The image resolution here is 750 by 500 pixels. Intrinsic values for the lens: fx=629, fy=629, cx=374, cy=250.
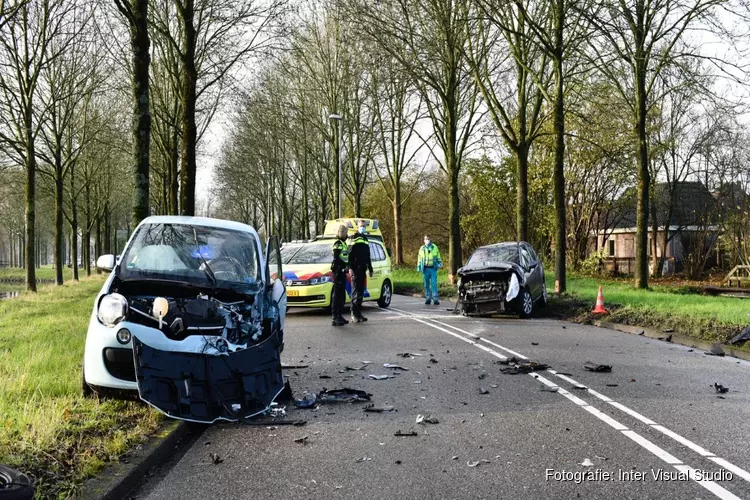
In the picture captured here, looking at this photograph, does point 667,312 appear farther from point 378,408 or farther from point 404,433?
point 404,433

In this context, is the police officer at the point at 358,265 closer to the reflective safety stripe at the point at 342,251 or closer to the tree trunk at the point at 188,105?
the reflective safety stripe at the point at 342,251

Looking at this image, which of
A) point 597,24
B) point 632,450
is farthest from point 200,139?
point 632,450

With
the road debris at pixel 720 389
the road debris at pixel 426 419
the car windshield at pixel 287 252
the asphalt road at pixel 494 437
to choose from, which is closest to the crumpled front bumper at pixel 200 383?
the asphalt road at pixel 494 437

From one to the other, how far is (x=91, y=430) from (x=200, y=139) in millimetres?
27900

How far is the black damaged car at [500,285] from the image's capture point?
1444 cm

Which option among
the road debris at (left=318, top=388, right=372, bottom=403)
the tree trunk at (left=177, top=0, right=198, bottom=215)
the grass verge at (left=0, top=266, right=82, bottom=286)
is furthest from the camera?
the grass verge at (left=0, top=266, right=82, bottom=286)

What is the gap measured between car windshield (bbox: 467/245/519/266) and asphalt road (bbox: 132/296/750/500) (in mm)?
6294

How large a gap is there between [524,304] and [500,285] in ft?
2.84

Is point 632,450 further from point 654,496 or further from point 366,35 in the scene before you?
point 366,35

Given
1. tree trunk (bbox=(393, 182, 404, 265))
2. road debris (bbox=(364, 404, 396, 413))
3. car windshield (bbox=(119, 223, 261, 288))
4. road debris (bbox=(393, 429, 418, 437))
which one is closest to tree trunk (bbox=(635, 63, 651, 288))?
car windshield (bbox=(119, 223, 261, 288))

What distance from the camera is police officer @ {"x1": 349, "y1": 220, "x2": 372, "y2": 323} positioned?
1330 centimetres

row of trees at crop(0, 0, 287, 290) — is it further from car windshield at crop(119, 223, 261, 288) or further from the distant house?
the distant house

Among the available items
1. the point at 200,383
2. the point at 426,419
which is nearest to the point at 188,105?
the point at 200,383

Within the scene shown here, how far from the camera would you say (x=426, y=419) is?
5.71 metres
